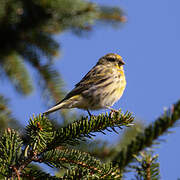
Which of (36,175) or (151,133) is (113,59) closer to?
(151,133)

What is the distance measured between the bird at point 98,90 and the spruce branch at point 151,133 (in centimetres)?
144

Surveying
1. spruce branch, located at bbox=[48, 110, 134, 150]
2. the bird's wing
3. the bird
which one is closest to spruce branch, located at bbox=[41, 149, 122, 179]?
spruce branch, located at bbox=[48, 110, 134, 150]

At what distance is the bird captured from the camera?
422 centimetres

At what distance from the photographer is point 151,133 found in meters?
2.34

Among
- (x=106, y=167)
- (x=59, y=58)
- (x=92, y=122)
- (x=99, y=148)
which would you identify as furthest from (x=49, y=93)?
(x=106, y=167)

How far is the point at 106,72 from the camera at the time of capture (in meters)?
4.86

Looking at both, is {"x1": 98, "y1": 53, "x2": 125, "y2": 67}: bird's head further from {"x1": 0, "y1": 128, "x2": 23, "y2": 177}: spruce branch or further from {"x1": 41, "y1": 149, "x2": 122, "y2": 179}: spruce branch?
{"x1": 0, "y1": 128, "x2": 23, "y2": 177}: spruce branch

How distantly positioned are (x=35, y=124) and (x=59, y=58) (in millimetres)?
2125

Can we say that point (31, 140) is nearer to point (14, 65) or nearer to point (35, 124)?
point (35, 124)

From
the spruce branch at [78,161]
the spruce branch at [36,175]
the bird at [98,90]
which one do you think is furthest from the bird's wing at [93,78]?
the spruce branch at [36,175]

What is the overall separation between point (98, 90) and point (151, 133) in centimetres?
217

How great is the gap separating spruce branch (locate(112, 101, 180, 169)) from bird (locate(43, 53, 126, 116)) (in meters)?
1.44

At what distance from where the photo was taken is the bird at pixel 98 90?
4.22 m

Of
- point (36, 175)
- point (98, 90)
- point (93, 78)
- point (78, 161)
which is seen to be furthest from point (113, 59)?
point (36, 175)
